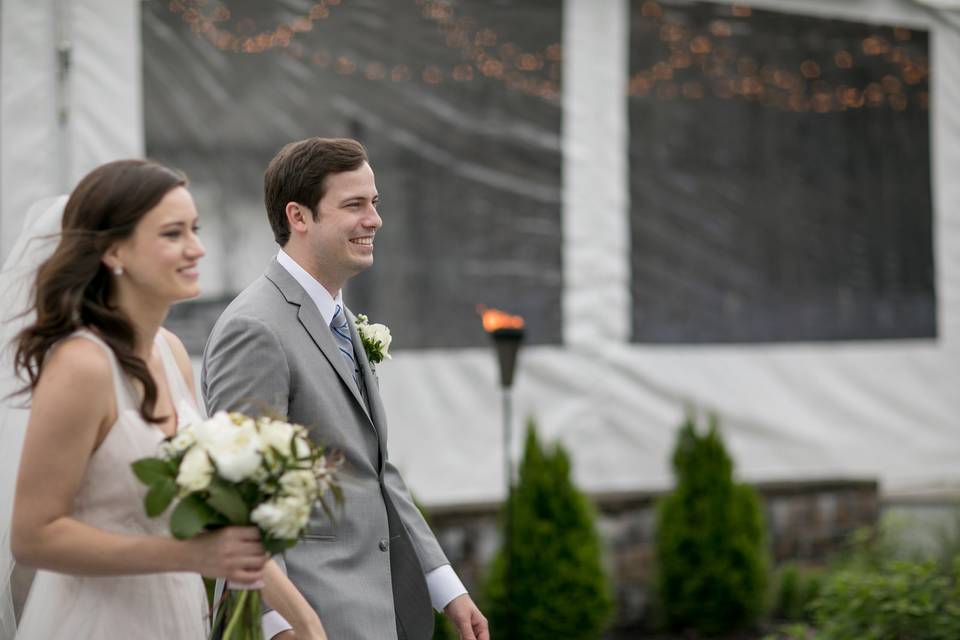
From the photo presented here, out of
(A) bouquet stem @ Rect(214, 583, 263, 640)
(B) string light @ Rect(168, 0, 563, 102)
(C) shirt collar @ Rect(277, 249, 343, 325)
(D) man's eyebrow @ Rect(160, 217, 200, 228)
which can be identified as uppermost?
(B) string light @ Rect(168, 0, 563, 102)

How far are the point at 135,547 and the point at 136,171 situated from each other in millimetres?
744

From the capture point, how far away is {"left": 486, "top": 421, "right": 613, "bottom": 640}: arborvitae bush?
6945mm

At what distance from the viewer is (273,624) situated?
109 inches

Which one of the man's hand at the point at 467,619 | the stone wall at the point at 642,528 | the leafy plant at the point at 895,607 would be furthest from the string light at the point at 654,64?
the man's hand at the point at 467,619

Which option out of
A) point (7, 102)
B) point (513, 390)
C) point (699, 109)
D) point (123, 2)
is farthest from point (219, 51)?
point (699, 109)

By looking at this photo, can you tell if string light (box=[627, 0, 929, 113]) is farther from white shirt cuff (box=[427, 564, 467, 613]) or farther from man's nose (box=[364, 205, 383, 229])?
white shirt cuff (box=[427, 564, 467, 613])

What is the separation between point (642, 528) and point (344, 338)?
486 centimetres

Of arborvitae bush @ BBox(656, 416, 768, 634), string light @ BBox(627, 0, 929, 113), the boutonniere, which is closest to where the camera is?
the boutonniere

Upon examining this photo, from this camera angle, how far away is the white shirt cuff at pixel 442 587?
3281mm

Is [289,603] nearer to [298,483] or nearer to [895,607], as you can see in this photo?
[298,483]

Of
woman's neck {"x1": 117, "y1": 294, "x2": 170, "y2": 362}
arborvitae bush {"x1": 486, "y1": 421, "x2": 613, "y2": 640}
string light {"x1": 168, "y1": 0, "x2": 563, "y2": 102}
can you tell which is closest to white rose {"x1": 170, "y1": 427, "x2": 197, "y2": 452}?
woman's neck {"x1": 117, "y1": 294, "x2": 170, "y2": 362}

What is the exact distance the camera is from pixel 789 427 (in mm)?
8750

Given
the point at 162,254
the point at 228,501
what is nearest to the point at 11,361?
the point at 162,254

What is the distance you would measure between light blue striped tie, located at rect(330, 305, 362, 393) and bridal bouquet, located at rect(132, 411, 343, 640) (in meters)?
0.76
